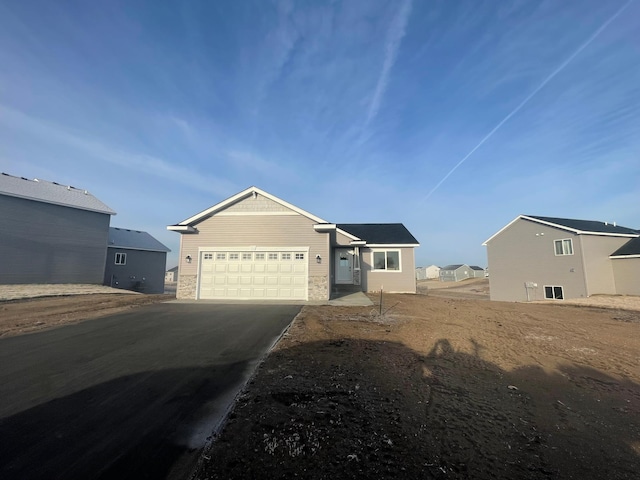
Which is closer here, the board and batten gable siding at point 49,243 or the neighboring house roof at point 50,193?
the board and batten gable siding at point 49,243

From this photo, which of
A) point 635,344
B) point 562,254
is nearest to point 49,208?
point 635,344

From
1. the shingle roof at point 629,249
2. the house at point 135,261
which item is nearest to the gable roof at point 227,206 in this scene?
the house at point 135,261

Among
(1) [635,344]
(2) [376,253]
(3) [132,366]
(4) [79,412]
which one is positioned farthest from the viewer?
(2) [376,253]

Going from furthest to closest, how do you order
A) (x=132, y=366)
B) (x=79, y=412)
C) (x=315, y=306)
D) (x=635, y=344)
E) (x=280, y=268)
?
(x=280, y=268) → (x=315, y=306) → (x=635, y=344) → (x=132, y=366) → (x=79, y=412)

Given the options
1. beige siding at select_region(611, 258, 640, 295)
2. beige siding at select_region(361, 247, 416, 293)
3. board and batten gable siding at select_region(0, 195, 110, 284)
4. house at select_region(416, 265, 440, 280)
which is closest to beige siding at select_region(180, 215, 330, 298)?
beige siding at select_region(361, 247, 416, 293)

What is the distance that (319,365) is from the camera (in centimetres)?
514

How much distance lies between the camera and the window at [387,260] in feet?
64.5

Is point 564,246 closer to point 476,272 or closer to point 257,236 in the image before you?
point 257,236

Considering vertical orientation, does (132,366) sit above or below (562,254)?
below

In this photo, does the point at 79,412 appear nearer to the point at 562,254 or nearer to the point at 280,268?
the point at 280,268

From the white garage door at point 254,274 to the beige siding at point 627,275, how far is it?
74.5 ft

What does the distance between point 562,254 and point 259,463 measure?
2683 cm

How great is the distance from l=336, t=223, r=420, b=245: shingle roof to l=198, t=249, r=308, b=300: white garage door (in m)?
7.05

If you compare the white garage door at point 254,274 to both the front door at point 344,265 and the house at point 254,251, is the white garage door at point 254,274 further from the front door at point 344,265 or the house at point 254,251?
the front door at point 344,265
